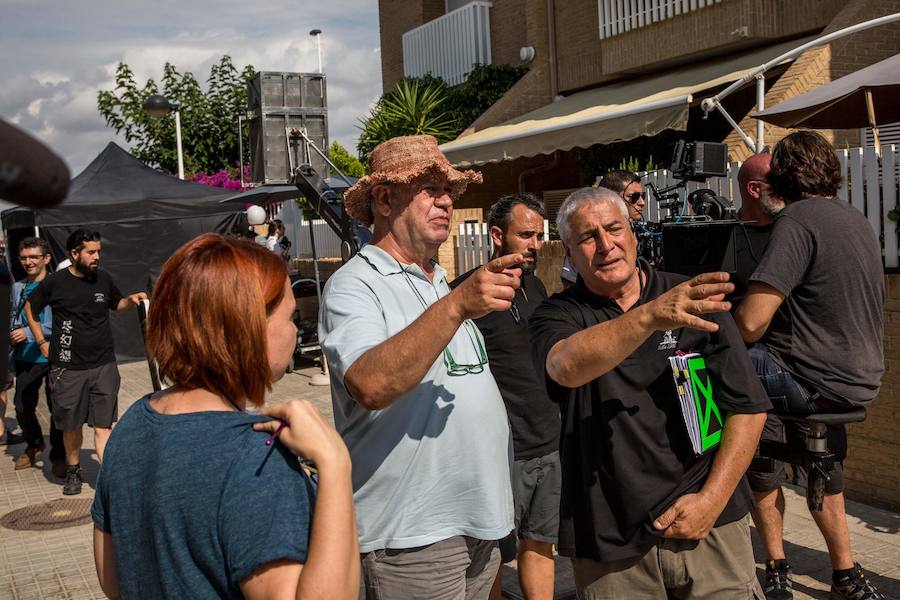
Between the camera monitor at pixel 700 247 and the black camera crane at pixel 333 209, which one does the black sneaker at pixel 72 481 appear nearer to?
the black camera crane at pixel 333 209

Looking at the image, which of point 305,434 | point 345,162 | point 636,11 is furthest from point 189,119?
point 305,434

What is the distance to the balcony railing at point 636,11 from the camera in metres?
12.9

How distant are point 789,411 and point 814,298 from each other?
513 millimetres

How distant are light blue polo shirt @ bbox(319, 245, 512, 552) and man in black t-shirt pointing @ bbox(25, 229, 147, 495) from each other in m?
5.11

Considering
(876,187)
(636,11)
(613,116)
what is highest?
(636,11)

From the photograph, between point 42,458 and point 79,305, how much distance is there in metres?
2.32

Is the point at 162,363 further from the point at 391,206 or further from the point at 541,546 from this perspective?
the point at 541,546

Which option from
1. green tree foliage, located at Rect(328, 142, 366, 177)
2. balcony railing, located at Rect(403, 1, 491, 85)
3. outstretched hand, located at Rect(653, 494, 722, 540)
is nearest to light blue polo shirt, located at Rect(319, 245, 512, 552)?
outstretched hand, located at Rect(653, 494, 722, 540)

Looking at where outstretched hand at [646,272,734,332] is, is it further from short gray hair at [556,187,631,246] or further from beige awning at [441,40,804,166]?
beige awning at [441,40,804,166]

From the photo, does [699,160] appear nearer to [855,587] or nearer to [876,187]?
[876,187]

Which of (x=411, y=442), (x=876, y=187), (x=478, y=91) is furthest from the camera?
(x=478, y=91)

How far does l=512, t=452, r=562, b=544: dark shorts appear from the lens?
403cm

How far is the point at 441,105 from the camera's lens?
18.1m

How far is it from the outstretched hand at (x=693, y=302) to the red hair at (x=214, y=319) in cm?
100
